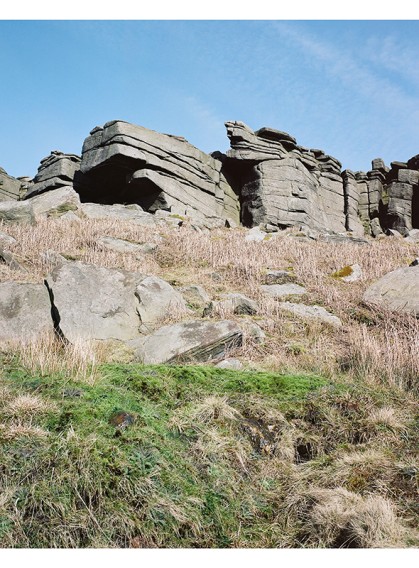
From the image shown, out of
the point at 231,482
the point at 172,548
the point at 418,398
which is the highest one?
the point at 418,398

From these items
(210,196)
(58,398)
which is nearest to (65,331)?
(58,398)

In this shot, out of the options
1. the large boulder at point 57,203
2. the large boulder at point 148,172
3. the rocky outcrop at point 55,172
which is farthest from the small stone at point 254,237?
the rocky outcrop at point 55,172

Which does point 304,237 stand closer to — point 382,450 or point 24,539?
point 382,450

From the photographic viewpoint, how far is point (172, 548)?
3.04 metres

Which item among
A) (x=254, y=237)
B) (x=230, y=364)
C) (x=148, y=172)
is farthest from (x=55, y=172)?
(x=230, y=364)

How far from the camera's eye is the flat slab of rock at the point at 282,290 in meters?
9.78

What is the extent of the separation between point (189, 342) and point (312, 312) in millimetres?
3246

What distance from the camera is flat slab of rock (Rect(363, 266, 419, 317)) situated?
8.27m

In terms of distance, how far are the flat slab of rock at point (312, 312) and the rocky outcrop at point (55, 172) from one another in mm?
17251

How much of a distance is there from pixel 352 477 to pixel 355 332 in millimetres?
3799

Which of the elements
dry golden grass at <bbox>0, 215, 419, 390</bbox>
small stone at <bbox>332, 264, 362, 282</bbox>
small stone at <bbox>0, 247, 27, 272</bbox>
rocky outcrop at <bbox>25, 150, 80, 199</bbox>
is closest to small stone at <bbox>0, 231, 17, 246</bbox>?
dry golden grass at <bbox>0, 215, 419, 390</bbox>

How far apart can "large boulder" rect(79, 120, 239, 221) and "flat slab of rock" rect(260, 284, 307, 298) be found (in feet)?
38.6

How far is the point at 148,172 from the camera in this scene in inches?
830

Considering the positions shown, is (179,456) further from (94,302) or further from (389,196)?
(389,196)
